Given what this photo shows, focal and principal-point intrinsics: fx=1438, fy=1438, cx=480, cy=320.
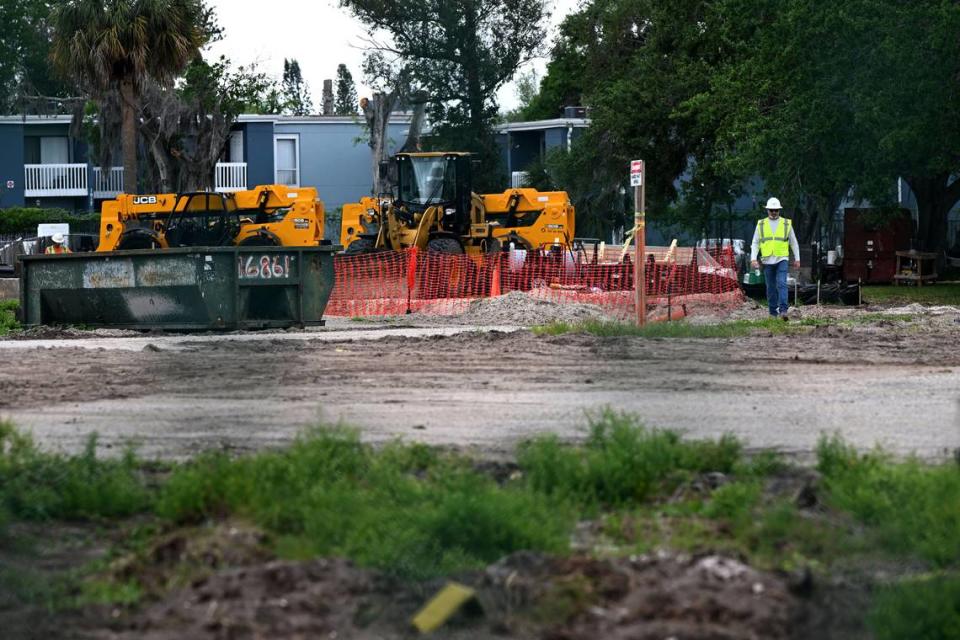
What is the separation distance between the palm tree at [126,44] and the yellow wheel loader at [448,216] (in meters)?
9.76

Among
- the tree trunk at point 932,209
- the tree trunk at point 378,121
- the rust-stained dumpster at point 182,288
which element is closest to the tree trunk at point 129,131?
the tree trunk at point 378,121

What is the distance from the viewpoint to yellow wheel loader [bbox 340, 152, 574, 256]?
1293 inches

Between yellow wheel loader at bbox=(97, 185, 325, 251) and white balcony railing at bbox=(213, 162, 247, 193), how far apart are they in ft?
91.8

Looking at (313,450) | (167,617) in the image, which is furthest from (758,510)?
(167,617)

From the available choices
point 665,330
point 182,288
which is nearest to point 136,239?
point 182,288

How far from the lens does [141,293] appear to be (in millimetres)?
20656

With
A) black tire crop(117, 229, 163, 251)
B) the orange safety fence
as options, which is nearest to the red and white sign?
the orange safety fence

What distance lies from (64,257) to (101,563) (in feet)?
48.5

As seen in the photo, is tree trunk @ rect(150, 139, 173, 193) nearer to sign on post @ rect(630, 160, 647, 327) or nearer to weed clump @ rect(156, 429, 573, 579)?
sign on post @ rect(630, 160, 647, 327)

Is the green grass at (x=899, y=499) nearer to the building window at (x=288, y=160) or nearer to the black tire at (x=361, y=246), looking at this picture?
the black tire at (x=361, y=246)

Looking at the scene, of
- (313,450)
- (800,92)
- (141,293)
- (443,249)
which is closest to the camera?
(313,450)

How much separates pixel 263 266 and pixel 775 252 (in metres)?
7.87

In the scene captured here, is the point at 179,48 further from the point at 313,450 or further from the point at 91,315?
the point at 313,450

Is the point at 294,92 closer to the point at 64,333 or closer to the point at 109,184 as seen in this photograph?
the point at 109,184
